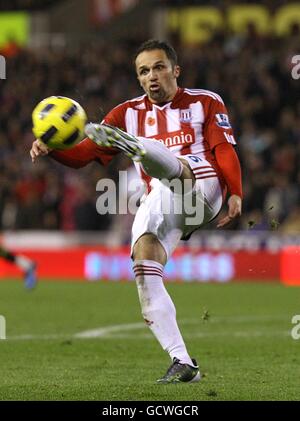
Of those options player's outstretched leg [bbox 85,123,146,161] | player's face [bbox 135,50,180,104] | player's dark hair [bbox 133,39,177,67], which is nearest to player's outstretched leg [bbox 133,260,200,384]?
player's outstretched leg [bbox 85,123,146,161]

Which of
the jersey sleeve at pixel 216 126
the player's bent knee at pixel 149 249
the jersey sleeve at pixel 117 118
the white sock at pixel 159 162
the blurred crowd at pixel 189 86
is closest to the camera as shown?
the white sock at pixel 159 162

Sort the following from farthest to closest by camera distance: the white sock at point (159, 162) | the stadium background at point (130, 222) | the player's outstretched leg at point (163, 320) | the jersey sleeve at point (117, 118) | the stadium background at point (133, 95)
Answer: the stadium background at point (133, 95), the stadium background at point (130, 222), the jersey sleeve at point (117, 118), the player's outstretched leg at point (163, 320), the white sock at point (159, 162)

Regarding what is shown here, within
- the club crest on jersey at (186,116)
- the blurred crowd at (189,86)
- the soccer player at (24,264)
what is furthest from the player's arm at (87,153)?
the blurred crowd at (189,86)

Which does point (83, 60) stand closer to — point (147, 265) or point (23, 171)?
point (23, 171)

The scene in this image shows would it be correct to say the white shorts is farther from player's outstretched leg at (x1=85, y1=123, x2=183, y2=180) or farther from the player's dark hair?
the player's dark hair

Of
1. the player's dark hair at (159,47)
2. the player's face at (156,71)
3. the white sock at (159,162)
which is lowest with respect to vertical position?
the white sock at (159,162)

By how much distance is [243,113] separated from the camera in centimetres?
2052

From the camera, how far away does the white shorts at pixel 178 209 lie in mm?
7176

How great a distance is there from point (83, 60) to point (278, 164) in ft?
24.6

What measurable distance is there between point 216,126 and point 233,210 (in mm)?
695

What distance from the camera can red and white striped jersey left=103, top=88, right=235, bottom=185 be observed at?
739 cm

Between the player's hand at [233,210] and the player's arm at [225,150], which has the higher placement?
the player's arm at [225,150]

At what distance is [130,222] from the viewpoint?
20.2 meters

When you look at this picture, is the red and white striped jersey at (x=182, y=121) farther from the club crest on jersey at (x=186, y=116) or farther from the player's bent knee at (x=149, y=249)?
the player's bent knee at (x=149, y=249)
